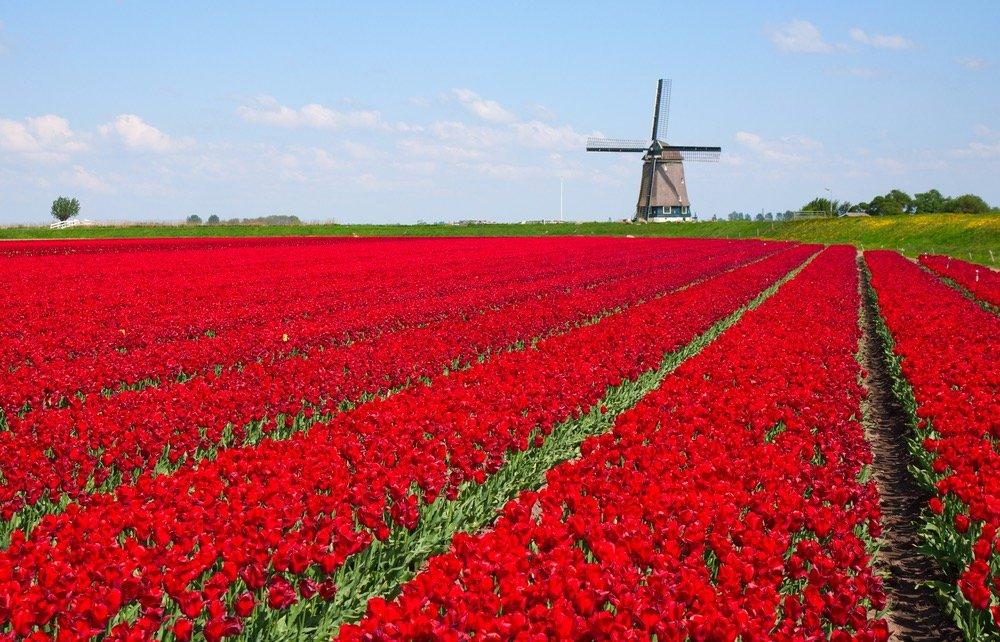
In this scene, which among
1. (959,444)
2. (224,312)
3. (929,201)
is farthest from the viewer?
(929,201)

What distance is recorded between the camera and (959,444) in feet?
23.7

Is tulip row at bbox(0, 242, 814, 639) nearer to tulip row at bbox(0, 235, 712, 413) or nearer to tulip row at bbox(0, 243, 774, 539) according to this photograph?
tulip row at bbox(0, 243, 774, 539)

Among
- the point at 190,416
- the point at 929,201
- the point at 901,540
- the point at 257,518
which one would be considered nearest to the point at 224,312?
the point at 190,416

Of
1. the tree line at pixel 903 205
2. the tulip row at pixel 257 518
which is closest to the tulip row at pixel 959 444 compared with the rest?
the tulip row at pixel 257 518

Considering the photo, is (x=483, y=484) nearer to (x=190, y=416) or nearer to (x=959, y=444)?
(x=190, y=416)

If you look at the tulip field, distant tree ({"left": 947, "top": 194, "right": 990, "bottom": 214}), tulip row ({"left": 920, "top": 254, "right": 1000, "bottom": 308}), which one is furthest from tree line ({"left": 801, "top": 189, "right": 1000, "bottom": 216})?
the tulip field

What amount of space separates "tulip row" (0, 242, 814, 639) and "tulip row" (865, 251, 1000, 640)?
3.44 metres

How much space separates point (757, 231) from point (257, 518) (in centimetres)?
9060

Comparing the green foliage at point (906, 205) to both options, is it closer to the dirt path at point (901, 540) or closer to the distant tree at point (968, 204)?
the distant tree at point (968, 204)

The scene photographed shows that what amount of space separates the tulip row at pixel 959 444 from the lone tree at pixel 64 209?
556 feet

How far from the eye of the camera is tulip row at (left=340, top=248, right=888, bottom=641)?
12.3 feet

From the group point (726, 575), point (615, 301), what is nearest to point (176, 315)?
point (615, 301)

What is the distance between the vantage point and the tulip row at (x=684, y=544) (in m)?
3.75

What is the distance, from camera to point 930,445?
7.53m
